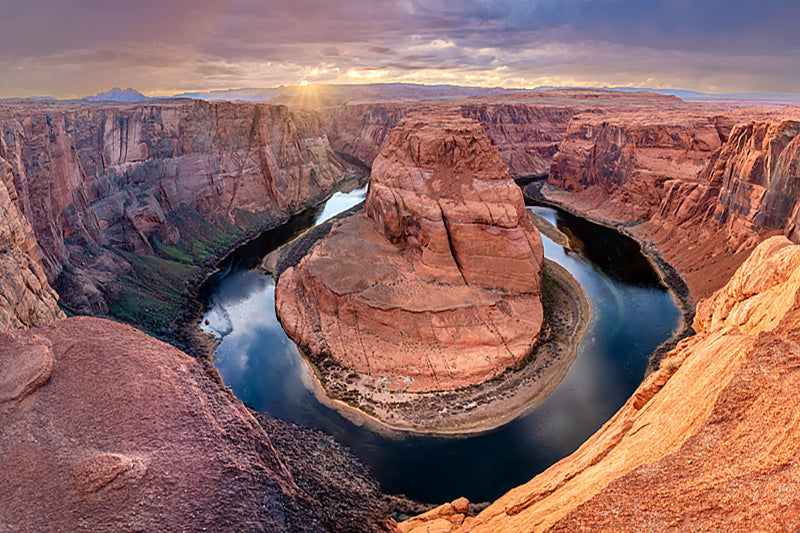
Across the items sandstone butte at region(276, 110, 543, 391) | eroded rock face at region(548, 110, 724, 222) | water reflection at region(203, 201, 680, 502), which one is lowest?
water reflection at region(203, 201, 680, 502)

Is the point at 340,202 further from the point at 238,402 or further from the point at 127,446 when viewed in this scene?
the point at 127,446

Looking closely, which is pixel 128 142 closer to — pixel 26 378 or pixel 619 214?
pixel 26 378

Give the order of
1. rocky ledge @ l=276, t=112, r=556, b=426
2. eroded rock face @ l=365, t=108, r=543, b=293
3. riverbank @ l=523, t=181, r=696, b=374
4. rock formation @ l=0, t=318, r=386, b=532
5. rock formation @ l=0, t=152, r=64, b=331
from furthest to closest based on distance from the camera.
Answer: eroded rock face @ l=365, t=108, r=543, b=293, riverbank @ l=523, t=181, r=696, b=374, rocky ledge @ l=276, t=112, r=556, b=426, rock formation @ l=0, t=152, r=64, b=331, rock formation @ l=0, t=318, r=386, b=532

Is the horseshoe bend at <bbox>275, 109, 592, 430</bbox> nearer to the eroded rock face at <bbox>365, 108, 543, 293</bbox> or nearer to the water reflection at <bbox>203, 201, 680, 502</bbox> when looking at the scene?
the eroded rock face at <bbox>365, 108, 543, 293</bbox>

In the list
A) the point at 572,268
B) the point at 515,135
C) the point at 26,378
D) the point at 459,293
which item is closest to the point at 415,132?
the point at 459,293

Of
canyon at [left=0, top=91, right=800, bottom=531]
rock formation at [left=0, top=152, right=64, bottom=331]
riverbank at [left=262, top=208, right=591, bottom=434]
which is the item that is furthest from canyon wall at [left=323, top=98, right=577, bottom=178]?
rock formation at [left=0, top=152, right=64, bottom=331]

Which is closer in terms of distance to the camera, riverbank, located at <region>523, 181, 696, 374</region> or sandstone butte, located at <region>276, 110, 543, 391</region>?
sandstone butte, located at <region>276, 110, 543, 391</region>
